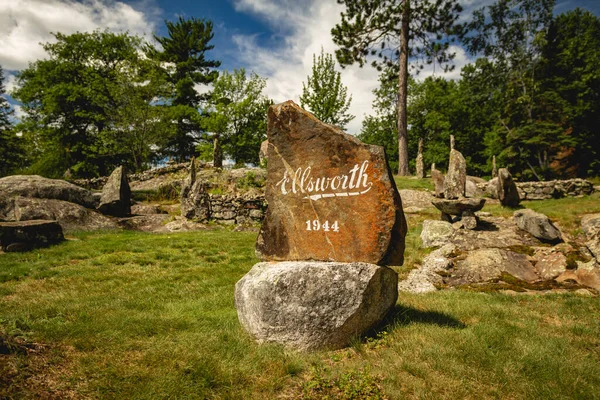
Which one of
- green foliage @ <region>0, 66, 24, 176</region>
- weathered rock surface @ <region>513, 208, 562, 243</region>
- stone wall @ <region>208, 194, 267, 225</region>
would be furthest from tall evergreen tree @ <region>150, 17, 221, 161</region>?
weathered rock surface @ <region>513, 208, 562, 243</region>

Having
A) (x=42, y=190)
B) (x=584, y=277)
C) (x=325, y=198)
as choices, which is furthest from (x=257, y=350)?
(x=42, y=190)

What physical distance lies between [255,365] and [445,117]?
1613 inches

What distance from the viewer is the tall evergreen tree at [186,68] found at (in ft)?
118

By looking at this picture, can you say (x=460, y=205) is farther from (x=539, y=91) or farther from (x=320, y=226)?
(x=539, y=91)

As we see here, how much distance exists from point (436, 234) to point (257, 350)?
740 cm

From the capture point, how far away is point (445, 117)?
37406 mm

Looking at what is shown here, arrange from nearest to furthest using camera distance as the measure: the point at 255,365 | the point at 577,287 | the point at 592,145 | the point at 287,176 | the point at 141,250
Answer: the point at 255,365 < the point at 287,176 < the point at 577,287 < the point at 141,250 < the point at 592,145

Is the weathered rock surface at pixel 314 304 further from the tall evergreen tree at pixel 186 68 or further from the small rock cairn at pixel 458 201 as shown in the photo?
the tall evergreen tree at pixel 186 68

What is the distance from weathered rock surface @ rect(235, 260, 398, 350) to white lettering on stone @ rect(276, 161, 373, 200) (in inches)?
37.1

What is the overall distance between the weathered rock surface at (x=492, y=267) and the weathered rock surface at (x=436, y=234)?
1.32 m

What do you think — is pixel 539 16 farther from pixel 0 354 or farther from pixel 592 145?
pixel 0 354

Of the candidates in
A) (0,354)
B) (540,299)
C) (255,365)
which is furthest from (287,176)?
(540,299)

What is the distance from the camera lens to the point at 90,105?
31422 mm

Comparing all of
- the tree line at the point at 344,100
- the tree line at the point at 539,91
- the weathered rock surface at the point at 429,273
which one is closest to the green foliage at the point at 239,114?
the tree line at the point at 344,100
